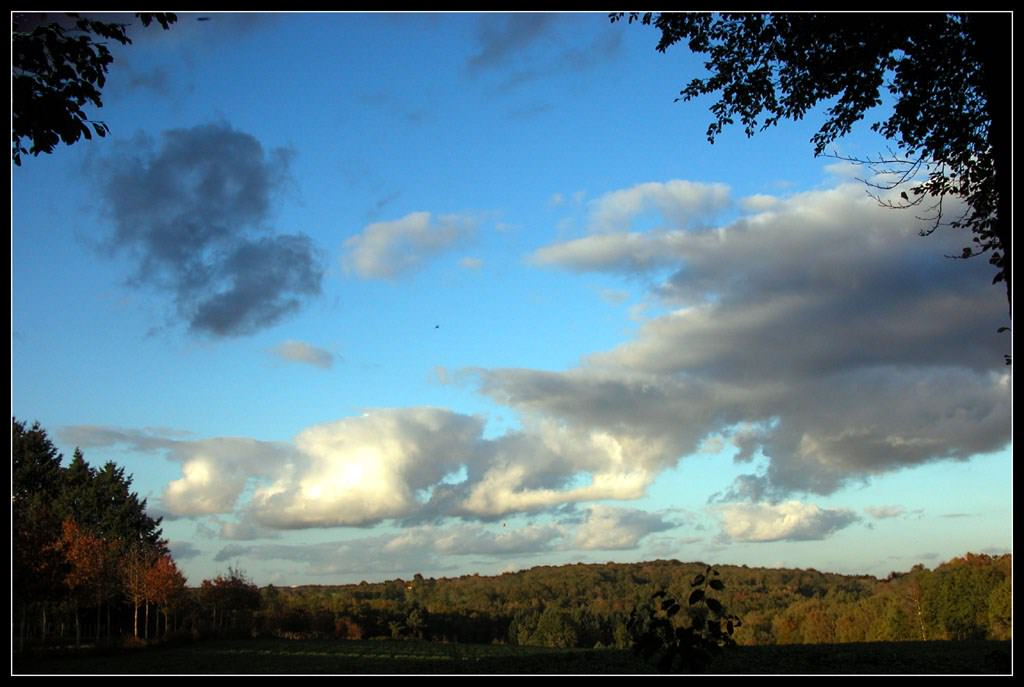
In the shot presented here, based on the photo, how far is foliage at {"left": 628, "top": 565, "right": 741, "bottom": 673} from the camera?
7066 millimetres

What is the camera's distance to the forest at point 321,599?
3300 centimetres

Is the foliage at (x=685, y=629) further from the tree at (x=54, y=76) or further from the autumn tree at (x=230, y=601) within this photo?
the autumn tree at (x=230, y=601)

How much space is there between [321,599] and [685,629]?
1833 inches

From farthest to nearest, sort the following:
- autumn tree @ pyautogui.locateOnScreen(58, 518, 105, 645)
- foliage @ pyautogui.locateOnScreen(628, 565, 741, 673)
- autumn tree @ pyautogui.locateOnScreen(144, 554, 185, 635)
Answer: autumn tree @ pyautogui.locateOnScreen(144, 554, 185, 635) < autumn tree @ pyautogui.locateOnScreen(58, 518, 105, 645) < foliage @ pyautogui.locateOnScreen(628, 565, 741, 673)

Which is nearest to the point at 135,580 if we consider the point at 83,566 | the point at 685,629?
the point at 83,566

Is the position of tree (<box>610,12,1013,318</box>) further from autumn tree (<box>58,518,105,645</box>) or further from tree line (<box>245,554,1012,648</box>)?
autumn tree (<box>58,518,105,645</box>)

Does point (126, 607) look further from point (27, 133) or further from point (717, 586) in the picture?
point (717, 586)

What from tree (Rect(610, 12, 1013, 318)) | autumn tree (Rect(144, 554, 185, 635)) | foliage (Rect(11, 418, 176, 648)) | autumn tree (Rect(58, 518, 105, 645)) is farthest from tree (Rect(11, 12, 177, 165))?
autumn tree (Rect(144, 554, 185, 635))

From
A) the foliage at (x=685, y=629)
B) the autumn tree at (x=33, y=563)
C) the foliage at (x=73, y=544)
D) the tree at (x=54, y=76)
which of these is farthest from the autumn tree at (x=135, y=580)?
the foliage at (x=685, y=629)

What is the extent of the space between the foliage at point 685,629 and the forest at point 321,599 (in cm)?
1966

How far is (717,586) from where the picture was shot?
6980mm

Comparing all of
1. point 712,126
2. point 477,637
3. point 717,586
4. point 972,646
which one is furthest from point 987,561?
point 717,586

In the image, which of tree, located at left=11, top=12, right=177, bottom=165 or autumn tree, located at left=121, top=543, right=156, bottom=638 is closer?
tree, located at left=11, top=12, right=177, bottom=165

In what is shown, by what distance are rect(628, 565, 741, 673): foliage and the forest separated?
64.5ft
